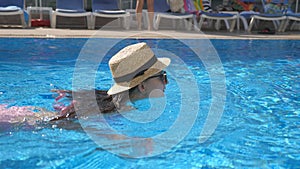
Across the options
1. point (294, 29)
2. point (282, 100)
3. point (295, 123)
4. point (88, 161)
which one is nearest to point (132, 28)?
point (294, 29)

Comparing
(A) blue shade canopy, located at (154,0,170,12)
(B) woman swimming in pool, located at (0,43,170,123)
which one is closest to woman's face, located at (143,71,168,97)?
(B) woman swimming in pool, located at (0,43,170,123)

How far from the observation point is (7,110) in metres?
2.99

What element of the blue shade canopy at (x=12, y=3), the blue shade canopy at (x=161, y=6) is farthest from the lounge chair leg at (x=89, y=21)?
the blue shade canopy at (x=161, y=6)

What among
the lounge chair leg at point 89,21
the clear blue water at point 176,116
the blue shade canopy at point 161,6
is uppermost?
the blue shade canopy at point 161,6

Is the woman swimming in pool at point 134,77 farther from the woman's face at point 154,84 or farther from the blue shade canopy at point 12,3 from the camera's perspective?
the blue shade canopy at point 12,3

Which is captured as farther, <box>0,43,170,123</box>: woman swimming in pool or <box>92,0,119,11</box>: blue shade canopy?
<box>92,0,119,11</box>: blue shade canopy

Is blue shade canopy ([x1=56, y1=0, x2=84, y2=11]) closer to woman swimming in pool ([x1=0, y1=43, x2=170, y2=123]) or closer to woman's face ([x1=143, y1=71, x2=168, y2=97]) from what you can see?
woman swimming in pool ([x1=0, y1=43, x2=170, y2=123])

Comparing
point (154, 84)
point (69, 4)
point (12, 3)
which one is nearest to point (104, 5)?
point (69, 4)

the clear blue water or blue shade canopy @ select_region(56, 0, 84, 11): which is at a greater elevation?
blue shade canopy @ select_region(56, 0, 84, 11)

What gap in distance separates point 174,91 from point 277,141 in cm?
163

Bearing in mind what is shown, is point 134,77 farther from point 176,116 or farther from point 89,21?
point 89,21

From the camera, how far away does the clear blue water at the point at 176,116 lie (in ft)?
8.10

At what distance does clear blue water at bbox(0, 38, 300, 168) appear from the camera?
247 centimetres

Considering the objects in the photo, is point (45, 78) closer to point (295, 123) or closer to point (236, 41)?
point (295, 123)
